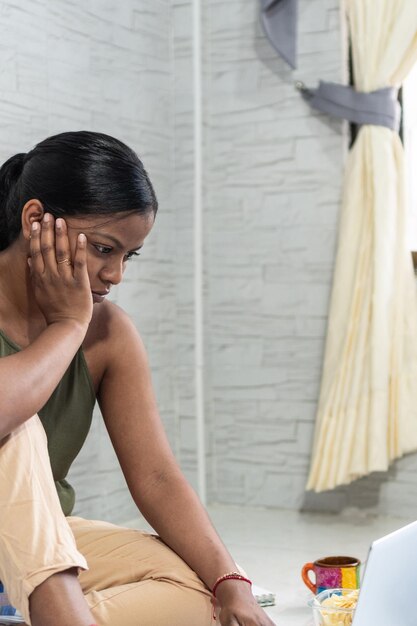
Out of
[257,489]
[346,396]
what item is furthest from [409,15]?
[257,489]

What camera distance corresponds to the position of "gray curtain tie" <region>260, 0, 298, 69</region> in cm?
281

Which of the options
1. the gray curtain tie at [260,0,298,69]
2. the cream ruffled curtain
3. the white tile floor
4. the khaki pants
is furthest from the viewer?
the gray curtain tie at [260,0,298,69]

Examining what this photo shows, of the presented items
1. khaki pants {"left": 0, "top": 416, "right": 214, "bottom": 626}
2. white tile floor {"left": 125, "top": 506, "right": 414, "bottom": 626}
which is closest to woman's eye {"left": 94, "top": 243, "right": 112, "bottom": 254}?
khaki pants {"left": 0, "top": 416, "right": 214, "bottom": 626}

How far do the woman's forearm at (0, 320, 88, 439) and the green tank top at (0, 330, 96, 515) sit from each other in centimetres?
16

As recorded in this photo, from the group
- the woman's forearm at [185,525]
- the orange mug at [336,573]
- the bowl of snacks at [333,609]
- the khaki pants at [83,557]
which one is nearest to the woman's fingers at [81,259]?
the khaki pants at [83,557]

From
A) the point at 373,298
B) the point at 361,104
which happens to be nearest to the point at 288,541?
the point at 373,298

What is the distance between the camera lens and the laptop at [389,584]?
1.06 m

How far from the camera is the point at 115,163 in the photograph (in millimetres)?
1441

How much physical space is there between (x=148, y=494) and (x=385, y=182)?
4.76 ft

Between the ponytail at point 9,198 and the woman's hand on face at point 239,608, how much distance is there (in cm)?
64

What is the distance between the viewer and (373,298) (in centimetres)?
267

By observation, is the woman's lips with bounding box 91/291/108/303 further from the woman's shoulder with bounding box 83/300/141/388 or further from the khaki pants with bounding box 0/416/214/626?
the khaki pants with bounding box 0/416/214/626

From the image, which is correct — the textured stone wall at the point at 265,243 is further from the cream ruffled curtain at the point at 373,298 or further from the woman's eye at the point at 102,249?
the woman's eye at the point at 102,249

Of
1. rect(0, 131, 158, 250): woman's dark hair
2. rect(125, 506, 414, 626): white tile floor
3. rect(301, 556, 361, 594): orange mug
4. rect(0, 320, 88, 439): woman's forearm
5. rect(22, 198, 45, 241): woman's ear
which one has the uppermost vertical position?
rect(0, 131, 158, 250): woman's dark hair
